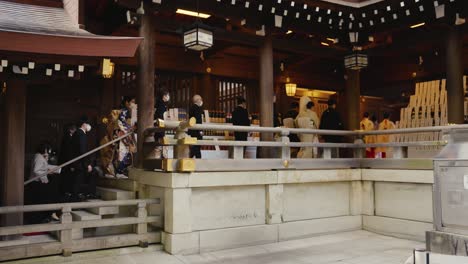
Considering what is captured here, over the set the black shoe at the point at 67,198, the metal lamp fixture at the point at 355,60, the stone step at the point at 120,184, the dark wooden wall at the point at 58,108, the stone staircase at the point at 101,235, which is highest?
the metal lamp fixture at the point at 355,60

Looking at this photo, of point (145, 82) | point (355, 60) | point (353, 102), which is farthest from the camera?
point (353, 102)

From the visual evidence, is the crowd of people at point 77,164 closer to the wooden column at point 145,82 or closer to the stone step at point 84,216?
the stone step at point 84,216

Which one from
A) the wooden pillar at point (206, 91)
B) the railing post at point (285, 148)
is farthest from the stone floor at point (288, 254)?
the wooden pillar at point (206, 91)

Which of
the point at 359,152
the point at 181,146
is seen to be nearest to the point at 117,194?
the point at 181,146

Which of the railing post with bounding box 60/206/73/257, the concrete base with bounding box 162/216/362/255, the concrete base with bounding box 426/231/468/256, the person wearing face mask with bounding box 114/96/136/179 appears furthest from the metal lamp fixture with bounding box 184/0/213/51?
the concrete base with bounding box 426/231/468/256

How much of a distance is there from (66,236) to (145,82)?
3.65 meters

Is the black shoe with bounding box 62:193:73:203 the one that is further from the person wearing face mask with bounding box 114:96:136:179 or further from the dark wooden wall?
the dark wooden wall

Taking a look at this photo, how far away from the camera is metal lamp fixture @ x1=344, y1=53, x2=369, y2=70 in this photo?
491 inches

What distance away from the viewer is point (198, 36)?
899cm

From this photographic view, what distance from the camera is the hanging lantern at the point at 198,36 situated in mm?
9016

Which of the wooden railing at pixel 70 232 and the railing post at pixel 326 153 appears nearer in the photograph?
the wooden railing at pixel 70 232

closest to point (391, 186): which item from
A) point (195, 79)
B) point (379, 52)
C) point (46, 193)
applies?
point (379, 52)

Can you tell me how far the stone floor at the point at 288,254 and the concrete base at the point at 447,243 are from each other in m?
2.08

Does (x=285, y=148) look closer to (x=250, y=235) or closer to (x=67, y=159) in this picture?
(x=250, y=235)
